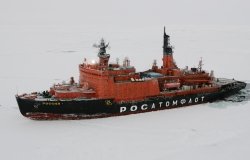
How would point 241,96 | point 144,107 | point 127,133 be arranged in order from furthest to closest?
point 241,96 → point 144,107 → point 127,133

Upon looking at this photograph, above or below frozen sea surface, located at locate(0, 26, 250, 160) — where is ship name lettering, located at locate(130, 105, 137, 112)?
above

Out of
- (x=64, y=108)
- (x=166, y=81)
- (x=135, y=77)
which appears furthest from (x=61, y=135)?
(x=166, y=81)

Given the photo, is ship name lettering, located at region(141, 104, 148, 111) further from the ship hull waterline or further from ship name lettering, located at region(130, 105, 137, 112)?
ship name lettering, located at region(130, 105, 137, 112)

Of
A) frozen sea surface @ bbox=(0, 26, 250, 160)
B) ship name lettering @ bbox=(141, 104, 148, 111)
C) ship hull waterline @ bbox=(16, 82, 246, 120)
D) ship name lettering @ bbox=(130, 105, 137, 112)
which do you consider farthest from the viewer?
ship name lettering @ bbox=(141, 104, 148, 111)

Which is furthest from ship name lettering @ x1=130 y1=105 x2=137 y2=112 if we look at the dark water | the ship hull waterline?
the dark water

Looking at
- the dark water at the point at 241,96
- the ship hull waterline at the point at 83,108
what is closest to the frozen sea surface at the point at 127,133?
the dark water at the point at 241,96

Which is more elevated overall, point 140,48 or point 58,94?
point 140,48

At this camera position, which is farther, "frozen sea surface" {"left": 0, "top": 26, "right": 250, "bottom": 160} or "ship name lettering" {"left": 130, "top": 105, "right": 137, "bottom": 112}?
"ship name lettering" {"left": 130, "top": 105, "right": 137, "bottom": 112}

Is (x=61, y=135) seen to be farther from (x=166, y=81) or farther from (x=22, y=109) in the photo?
(x=166, y=81)

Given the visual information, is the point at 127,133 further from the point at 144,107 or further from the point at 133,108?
the point at 144,107

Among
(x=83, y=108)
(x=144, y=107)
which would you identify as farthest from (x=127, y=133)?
(x=144, y=107)

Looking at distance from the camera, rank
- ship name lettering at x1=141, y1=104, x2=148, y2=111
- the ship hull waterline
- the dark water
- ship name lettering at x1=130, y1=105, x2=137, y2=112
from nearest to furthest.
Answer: the ship hull waterline < ship name lettering at x1=130, y1=105, x2=137, y2=112 < ship name lettering at x1=141, y1=104, x2=148, y2=111 < the dark water
